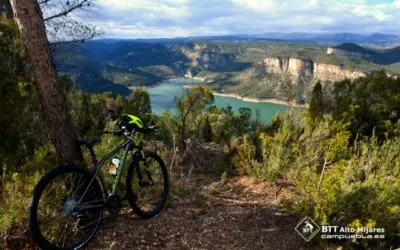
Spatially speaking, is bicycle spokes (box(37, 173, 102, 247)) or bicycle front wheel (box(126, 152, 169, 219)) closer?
bicycle spokes (box(37, 173, 102, 247))

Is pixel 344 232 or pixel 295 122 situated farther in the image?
pixel 295 122

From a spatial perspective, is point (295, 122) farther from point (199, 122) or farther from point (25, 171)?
point (25, 171)

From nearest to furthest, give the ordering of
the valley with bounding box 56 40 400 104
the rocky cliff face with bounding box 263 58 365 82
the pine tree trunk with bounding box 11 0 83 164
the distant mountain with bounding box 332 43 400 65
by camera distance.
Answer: the pine tree trunk with bounding box 11 0 83 164, the valley with bounding box 56 40 400 104, the rocky cliff face with bounding box 263 58 365 82, the distant mountain with bounding box 332 43 400 65

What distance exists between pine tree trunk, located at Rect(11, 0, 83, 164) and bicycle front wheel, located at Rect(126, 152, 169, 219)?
2.56 feet

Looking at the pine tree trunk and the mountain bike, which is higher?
the pine tree trunk

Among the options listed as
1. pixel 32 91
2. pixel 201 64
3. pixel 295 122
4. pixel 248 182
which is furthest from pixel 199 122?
pixel 201 64

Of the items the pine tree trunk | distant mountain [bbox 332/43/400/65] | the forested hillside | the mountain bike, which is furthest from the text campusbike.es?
distant mountain [bbox 332/43/400/65]

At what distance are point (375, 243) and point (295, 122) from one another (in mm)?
4830

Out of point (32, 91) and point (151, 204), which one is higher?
point (32, 91)

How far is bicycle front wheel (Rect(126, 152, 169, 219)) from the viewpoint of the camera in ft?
14.2

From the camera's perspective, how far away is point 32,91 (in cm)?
513

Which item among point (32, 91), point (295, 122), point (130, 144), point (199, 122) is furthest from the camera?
point (199, 122)

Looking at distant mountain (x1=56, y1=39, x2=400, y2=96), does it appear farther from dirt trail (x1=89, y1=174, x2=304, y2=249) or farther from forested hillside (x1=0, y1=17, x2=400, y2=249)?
dirt trail (x1=89, y1=174, x2=304, y2=249)

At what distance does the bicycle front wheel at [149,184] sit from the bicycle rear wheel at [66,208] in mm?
709
